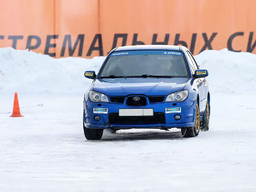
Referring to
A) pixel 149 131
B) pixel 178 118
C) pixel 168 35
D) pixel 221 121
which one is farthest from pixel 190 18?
pixel 178 118

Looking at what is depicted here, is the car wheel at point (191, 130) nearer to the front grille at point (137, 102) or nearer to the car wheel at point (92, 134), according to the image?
the front grille at point (137, 102)

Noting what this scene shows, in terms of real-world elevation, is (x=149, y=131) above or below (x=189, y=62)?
below

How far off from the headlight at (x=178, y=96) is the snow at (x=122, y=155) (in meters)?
0.56

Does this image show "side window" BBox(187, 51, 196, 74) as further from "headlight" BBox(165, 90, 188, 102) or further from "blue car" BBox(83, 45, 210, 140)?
"headlight" BBox(165, 90, 188, 102)

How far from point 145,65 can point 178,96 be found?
124cm

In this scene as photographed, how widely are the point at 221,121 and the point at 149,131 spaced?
2.27 m

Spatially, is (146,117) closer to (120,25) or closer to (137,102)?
(137,102)

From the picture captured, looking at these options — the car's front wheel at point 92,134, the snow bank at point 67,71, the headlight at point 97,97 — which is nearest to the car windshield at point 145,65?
the headlight at point 97,97

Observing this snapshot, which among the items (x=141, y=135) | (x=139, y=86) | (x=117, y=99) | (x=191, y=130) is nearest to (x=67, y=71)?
(x=141, y=135)

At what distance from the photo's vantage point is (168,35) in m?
29.1

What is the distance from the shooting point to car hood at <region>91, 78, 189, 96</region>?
10938 mm

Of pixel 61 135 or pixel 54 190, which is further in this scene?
pixel 61 135

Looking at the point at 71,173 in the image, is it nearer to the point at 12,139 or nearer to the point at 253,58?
the point at 12,139

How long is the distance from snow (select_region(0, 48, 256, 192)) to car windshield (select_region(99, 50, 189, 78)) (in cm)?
94
